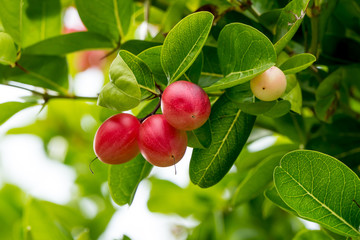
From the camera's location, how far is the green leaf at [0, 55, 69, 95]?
115 centimetres

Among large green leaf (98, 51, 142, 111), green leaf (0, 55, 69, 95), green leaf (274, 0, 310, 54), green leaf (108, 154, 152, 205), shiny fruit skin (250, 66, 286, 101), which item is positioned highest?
green leaf (274, 0, 310, 54)

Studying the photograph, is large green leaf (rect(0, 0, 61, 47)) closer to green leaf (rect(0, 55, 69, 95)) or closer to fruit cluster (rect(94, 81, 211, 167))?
green leaf (rect(0, 55, 69, 95))

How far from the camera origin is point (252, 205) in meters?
1.82

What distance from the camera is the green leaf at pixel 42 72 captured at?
1148 mm

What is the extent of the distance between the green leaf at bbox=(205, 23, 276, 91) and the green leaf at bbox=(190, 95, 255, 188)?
109mm

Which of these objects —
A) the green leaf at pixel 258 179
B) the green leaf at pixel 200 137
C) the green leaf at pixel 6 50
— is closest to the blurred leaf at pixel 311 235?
the green leaf at pixel 258 179

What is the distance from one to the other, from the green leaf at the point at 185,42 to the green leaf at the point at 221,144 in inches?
6.2

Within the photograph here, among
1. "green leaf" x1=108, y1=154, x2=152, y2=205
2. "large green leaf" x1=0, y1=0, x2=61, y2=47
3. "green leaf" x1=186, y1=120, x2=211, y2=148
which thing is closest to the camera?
"green leaf" x1=186, y1=120, x2=211, y2=148

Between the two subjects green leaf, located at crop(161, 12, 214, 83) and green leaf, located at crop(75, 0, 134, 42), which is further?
green leaf, located at crop(75, 0, 134, 42)

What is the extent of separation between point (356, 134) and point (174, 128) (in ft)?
2.10

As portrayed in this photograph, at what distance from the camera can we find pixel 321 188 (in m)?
0.79

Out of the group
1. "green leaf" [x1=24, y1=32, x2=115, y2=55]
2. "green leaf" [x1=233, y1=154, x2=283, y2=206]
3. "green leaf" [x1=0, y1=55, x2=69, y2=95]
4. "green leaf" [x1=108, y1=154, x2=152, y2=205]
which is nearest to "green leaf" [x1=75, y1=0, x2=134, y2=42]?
"green leaf" [x1=24, y1=32, x2=115, y2=55]

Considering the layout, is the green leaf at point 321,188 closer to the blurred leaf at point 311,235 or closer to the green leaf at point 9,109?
the blurred leaf at point 311,235

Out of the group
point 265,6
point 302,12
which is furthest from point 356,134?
point 302,12
